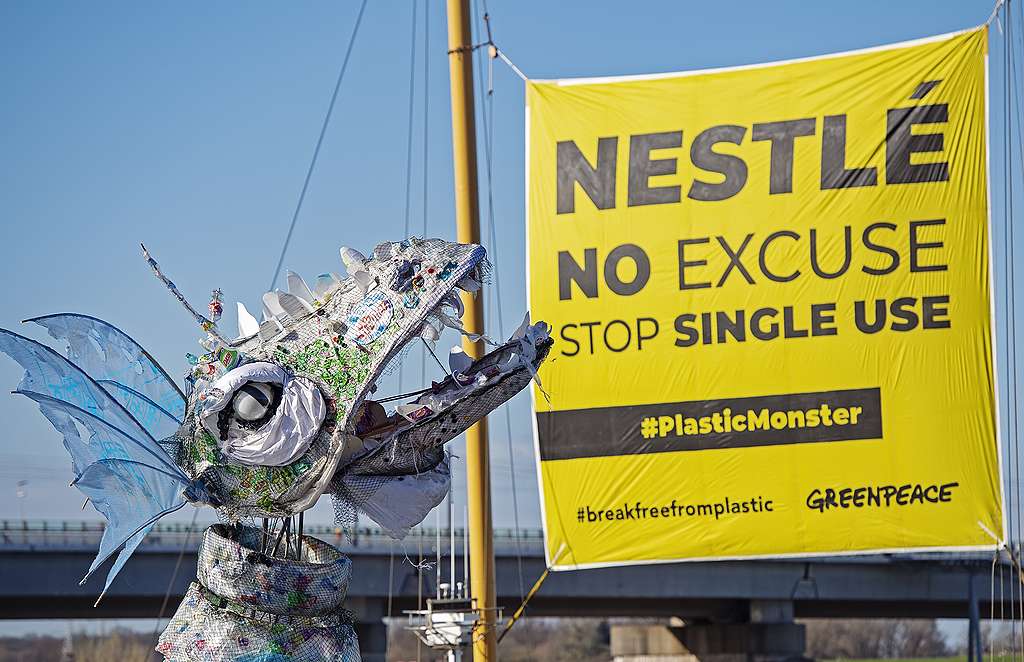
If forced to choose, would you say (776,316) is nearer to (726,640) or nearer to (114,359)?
(114,359)

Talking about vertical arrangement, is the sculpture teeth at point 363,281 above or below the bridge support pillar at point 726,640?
above

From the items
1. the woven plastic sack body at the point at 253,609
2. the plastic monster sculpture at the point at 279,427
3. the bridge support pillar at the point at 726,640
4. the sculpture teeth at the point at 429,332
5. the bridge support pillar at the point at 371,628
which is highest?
the sculpture teeth at the point at 429,332

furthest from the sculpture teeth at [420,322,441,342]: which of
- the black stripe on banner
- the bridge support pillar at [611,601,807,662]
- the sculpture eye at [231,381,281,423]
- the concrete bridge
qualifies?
the bridge support pillar at [611,601,807,662]

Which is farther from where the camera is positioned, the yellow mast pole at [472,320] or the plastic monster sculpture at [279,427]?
the yellow mast pole at [472,320]

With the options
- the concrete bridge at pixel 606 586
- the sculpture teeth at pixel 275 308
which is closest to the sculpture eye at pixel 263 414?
the sculpture teeth at pixel 275 308

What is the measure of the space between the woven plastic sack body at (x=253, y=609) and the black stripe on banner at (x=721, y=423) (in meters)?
6.45

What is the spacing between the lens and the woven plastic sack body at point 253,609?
5.53 m

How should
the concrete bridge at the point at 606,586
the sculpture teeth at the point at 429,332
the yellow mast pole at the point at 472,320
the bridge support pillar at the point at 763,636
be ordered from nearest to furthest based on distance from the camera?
the sculpture teeth at the point at 429,332 < the yellow mast pole at the point at 472,320 < the concrete bridge at the point at 606,586 < the bridge support pillar at the point at 763,636

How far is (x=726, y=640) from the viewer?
1200 inches

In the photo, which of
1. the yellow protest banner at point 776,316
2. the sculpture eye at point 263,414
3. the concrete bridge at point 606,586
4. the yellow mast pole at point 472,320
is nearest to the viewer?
the sculpture eye at point 263,414

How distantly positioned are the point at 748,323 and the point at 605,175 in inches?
62.1

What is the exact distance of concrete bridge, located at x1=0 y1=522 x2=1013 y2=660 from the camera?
2330 centimetres

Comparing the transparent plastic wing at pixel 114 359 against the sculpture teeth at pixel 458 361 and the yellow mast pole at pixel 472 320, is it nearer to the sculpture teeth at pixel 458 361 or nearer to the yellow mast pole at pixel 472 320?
the sculpture teeth at pixel 458 361

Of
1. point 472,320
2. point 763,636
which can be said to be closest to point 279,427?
point 472,320
